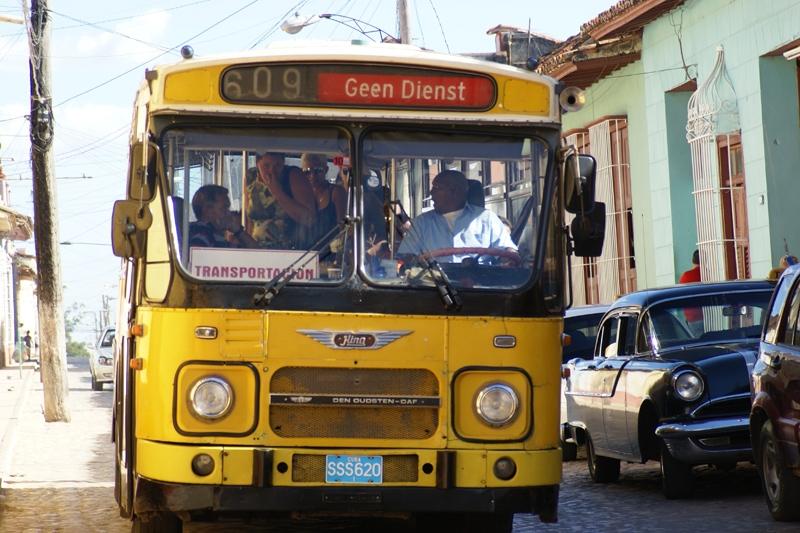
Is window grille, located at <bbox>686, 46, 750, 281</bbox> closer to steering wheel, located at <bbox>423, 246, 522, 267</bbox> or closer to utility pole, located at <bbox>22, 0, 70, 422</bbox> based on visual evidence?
utility pole, located at <bbox>22, 0, 70, 422</bbox>

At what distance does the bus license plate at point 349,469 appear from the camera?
8.20 m

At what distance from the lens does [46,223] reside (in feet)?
75.4

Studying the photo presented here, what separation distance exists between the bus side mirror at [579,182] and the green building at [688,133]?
1142cm

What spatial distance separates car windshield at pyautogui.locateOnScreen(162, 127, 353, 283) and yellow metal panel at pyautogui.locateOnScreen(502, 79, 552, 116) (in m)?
0.89

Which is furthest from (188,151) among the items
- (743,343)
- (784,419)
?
(743,343)

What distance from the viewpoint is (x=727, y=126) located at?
22.1 metres

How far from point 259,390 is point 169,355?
0.49m

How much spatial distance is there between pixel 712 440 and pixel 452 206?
12.1 ft

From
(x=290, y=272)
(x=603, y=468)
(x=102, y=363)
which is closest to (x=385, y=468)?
(x=290, y=272)

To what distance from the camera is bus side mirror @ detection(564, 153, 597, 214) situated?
8492mm

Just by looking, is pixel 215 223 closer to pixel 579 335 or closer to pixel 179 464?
pixel 179 464

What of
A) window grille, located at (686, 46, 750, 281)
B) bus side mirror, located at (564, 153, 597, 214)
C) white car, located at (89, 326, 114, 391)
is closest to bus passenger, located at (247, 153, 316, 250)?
bus side mirror, located at (564, 153, 597, 214)

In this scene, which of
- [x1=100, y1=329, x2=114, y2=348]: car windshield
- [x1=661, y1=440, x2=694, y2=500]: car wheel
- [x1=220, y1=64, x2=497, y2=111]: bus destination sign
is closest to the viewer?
[x1=220, y1=64, x2=497, y2=111]: bus destination sign

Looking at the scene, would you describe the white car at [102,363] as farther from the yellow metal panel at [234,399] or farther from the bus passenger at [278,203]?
the yellow metal panel at [234,399]
